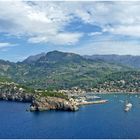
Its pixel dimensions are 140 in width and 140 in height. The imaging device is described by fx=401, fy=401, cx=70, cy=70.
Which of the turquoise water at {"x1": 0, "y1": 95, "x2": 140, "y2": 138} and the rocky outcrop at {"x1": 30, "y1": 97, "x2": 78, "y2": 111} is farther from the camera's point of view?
the rocky outcrop at {"x1": 30, "y1": 97, "x2": 78, "y2": 111}

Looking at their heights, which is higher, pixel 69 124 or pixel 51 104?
pixel 51 104

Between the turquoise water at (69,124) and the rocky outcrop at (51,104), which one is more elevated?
the rocky outcrop at (51,104)

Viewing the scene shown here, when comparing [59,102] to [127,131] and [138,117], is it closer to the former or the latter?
[138,117]

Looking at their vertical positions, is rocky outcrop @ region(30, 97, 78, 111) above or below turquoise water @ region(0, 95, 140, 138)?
above

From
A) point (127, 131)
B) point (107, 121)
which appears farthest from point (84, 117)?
point (127, 131)

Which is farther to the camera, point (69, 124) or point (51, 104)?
point (51, 104)
